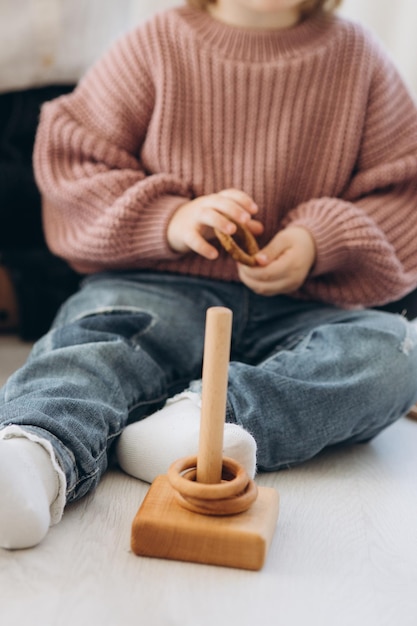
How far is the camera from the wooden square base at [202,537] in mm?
674

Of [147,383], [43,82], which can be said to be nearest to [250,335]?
[147,383]

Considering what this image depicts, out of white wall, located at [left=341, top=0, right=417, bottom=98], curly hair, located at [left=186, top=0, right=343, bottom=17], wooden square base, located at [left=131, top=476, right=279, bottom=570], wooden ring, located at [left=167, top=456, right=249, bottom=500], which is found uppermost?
curly hair, located at [left=186, top=0, right=343, bottom=17]

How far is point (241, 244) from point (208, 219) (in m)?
0.07

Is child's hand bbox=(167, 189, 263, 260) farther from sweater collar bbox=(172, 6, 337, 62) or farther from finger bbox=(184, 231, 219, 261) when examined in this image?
sweater collar bbox=(172, 6, 337, 62)

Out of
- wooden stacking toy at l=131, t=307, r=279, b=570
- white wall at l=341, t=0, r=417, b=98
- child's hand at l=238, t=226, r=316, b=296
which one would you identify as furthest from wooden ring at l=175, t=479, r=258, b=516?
white wall at l=341, t=0, r=417, b=98

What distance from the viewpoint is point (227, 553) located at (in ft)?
2.22

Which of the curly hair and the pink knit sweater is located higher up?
the curly hair

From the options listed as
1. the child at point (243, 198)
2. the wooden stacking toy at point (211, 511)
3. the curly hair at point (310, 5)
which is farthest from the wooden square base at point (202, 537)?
the curly hair at point (310, 5)

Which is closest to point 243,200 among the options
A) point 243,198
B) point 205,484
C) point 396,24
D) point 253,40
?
point 243,198

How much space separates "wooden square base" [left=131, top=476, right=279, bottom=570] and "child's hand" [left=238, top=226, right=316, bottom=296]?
0.35 m

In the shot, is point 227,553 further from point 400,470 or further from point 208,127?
point 208,127

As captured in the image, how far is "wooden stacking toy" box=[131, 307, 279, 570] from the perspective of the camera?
67 cm

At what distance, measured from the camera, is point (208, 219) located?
3.05ft

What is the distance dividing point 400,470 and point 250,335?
0.80 feet
